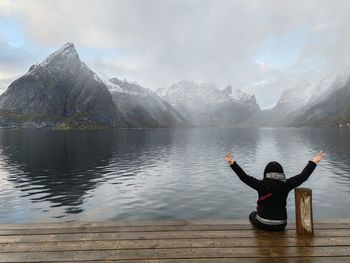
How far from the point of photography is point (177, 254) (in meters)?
12.6

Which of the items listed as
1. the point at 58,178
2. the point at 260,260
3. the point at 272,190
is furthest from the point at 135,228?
the point at 58,178

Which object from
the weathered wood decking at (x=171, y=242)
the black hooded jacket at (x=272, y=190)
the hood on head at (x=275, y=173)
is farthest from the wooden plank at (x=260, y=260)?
the hood on head at (x=275, y=173)

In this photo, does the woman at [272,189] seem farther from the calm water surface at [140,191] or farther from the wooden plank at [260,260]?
the calm water surface at [140,191]

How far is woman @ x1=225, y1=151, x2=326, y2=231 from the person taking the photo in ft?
47.6

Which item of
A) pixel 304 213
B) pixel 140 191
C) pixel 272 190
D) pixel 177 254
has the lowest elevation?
pixel 140 191

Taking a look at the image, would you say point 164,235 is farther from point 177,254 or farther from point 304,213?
point 304,213

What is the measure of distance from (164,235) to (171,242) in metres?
0.84

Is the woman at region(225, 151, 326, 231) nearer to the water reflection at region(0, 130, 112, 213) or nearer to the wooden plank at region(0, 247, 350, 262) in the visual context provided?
the wooden plank at region(0, 247, 350, 262)

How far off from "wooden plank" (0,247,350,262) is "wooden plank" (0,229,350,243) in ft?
4.33

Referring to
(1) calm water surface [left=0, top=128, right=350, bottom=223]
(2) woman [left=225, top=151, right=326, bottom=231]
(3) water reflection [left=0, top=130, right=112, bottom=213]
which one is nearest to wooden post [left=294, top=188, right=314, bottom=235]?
(2) woman [left=225, top=151, right=326, bottom=231]

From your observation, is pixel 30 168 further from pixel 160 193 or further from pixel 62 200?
pixel 160 193

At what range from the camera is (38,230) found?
1517 centimetres

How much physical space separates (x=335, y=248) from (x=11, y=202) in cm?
3987

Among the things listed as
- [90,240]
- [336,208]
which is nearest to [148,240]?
[90,240]
